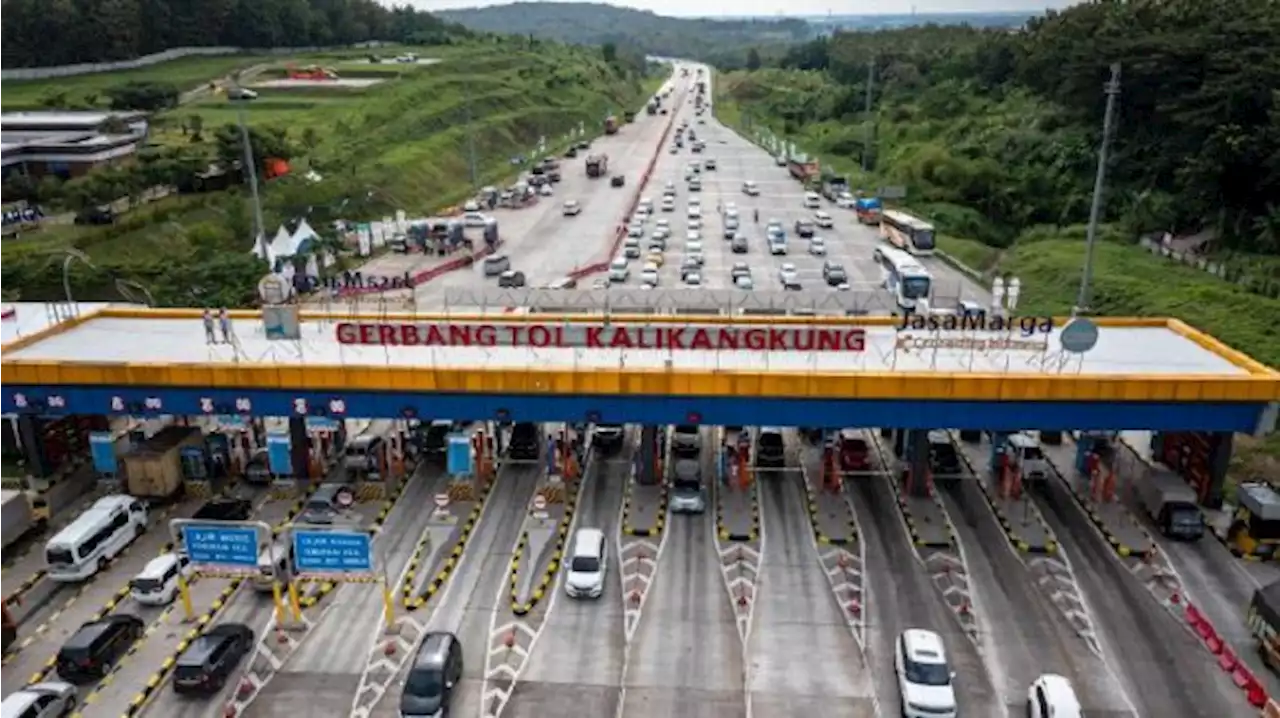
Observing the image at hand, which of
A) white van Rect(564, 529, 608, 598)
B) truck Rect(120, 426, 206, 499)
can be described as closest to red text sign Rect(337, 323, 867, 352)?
truck Rect(120, 426, 206, 499)

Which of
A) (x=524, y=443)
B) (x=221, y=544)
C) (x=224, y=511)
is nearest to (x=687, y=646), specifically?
(x=221, y=544)

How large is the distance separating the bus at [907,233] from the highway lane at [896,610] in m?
46.1

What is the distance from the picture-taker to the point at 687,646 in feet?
98.9

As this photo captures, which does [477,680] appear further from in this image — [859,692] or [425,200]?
[425,200]

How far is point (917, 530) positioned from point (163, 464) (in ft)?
99.9

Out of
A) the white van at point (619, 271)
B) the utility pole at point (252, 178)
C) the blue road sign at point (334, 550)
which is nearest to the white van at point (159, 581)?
the blue road sign at point (334, 550)

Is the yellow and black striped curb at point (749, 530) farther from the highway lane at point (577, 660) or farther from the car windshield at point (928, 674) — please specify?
the car windshield at point (928, 674)

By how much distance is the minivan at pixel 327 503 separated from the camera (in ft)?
123

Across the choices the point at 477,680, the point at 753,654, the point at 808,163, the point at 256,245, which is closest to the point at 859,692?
the point at 753,654

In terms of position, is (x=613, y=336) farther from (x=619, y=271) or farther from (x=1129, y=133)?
(x=1129, y=133)

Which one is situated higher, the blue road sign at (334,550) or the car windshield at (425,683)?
the blue road sign at (334,550)

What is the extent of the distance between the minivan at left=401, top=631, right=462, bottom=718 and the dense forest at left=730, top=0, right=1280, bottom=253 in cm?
6926

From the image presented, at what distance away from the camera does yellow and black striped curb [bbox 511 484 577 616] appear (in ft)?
106

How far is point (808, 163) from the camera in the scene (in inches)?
4779
